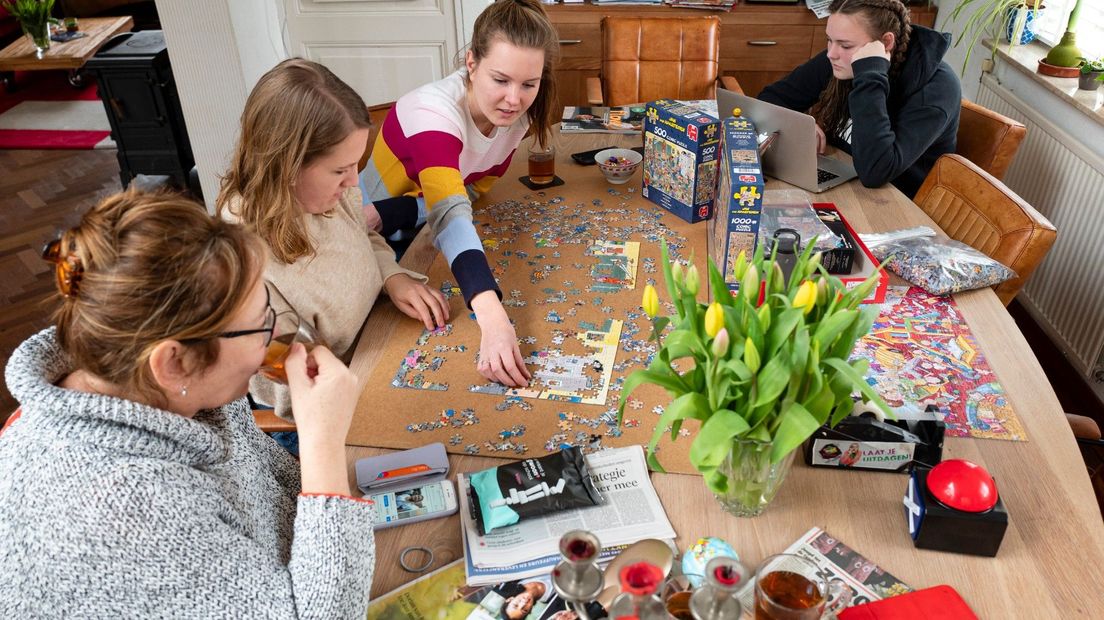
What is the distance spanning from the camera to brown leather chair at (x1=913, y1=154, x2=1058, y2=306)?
1.87 meters

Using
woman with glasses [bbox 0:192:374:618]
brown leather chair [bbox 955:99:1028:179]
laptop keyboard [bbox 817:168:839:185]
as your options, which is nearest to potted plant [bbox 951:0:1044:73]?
brown leather chair [bbox 955:99:1028:179]

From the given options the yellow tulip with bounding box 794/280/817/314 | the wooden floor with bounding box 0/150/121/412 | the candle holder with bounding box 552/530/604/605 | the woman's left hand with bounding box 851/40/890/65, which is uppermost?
the yellow tulip with bounding box 794/280/817/314

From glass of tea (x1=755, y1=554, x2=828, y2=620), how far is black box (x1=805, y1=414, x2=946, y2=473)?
0.30 m

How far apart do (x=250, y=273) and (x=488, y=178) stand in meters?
1.32

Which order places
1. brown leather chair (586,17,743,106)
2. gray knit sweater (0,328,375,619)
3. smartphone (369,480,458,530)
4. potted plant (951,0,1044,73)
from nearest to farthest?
gray knit sweater (0,328,375,619)
smartphone (369,480,458,530)
potted plant (951,0,1044,73)
brown leather chair (586,17,743,106)

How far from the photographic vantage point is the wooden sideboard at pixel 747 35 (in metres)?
3.98

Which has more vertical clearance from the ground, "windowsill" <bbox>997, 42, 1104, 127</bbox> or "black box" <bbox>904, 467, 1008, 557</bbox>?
"windowsill" <bbox>997, 42, 1104, 127</bbox>

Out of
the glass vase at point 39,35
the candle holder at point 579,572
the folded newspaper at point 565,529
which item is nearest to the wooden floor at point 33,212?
the glass vase at point 39,35

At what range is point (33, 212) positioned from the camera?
4.18m

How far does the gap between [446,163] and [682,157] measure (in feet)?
1.98

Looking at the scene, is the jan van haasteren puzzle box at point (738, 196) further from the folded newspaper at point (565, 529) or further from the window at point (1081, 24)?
the window at point (1081, 24)

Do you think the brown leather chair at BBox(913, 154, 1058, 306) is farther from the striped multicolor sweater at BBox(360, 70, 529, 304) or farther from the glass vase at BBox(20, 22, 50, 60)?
the glass vase at BBox(20, 22, 50, 60)

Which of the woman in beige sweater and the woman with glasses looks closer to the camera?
the woman with glasses

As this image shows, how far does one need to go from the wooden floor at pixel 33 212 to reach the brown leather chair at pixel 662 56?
2329 mm
